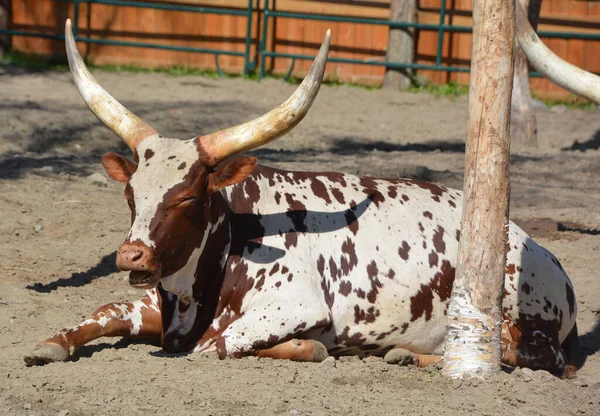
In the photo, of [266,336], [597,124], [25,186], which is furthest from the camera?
[597,124]

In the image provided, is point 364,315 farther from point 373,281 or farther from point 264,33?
point 264,33

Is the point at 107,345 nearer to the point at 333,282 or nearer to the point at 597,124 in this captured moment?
the point at 333,282

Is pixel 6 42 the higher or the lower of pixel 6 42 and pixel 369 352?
the higher

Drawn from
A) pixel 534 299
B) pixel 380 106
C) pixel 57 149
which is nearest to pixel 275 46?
pixel 380 106

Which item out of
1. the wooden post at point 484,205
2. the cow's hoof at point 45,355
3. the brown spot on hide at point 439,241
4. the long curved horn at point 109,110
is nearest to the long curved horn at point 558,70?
the wooden post at point 484,205

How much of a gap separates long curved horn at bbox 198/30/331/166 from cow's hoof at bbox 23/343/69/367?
1.14 metres

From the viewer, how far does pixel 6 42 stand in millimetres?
15766

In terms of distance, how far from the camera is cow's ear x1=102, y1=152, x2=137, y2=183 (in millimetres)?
5125

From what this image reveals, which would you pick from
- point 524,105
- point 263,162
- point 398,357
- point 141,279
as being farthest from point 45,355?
point 524,105

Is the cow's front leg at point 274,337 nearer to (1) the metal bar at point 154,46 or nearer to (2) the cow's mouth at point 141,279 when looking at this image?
(2) the cow's mouth at point 141,279

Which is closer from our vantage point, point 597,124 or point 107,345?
point 107,345

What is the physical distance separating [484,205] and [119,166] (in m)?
1.86

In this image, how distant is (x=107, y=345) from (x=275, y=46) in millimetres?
11178

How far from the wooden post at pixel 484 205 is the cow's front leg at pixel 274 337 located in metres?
0.72
